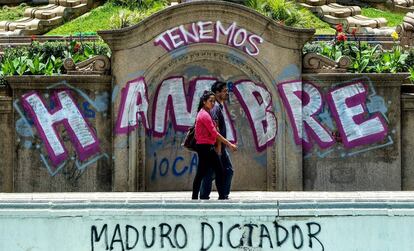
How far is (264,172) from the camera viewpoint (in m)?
21.0

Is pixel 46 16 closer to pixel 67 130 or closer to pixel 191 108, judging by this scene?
pixel 67 130

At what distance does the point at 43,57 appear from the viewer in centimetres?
2273

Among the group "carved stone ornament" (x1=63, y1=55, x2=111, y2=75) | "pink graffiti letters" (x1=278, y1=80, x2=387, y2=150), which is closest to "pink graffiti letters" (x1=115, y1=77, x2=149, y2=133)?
"carved stone ornament" (x1=63, y1=55, x2=111, y2=75)

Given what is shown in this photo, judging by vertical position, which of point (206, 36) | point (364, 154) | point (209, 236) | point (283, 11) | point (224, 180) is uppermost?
point (283, 11)

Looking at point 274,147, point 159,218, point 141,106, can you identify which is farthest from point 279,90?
point 159,218

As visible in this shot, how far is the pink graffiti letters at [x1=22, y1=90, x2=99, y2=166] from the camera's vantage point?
20.9 metres

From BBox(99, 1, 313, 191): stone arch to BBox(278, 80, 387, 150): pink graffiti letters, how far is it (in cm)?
17

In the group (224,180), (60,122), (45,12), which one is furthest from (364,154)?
(45,12)

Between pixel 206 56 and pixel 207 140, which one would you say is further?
pixel 206 56

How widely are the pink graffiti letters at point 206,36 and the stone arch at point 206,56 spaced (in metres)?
0.02

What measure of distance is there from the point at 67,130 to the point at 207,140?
414 cm

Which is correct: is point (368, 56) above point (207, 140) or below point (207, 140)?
above

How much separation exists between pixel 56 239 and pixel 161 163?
6930 mm

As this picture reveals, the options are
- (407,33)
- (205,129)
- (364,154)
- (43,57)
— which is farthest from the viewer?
(407,33)
